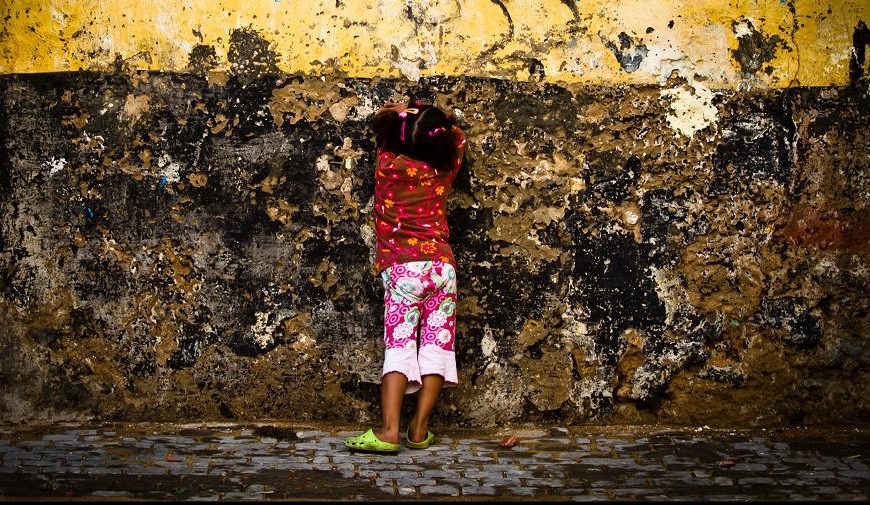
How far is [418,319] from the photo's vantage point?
12.9 ft

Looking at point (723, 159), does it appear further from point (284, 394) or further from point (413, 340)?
point (284, 394)

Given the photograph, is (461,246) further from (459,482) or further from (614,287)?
(459,482)

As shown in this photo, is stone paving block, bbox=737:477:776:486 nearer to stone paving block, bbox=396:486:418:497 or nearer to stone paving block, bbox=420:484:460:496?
stone paving block, bbox=420:484:460:496

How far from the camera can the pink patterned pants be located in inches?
151

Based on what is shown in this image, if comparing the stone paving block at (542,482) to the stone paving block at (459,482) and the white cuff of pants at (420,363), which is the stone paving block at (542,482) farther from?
the white cuff of pants at (420,363)

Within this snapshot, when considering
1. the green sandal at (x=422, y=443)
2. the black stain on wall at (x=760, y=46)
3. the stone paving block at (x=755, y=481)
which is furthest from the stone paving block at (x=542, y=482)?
the black stain on wall at (x=760, y=46)

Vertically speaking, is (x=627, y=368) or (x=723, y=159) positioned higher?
(x=723, y=159)

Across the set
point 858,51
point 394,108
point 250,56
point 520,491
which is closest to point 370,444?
point 520,491

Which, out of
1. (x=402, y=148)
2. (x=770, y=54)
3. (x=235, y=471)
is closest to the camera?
(x=235, y=471)

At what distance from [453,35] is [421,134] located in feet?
1.85

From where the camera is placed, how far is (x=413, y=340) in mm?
3863

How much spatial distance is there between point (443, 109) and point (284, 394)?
1.42 meters

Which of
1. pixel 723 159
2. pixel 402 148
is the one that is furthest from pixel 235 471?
pixel 723 159

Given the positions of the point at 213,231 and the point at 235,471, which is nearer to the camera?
the point at 235,471
